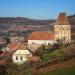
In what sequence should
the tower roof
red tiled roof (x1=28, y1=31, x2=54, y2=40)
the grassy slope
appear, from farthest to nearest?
red tiled roof (x1=28, y1=31, x2=54, y2=40) < the tower roof < the grassy slope

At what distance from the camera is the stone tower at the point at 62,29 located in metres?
52.4

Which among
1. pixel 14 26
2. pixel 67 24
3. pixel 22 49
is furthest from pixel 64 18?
pixel 14 26

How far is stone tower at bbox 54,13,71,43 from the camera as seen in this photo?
172 feet

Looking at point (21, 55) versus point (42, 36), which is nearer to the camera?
point (21, 55)

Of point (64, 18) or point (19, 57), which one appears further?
point (64, 18)

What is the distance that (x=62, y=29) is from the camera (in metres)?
53.2

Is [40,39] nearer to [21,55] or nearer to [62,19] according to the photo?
[62,19]

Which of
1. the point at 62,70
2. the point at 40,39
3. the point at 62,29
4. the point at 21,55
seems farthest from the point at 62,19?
the point at 62,70

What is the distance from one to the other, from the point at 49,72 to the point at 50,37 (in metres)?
29.1

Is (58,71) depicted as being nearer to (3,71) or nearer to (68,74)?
(68,74)

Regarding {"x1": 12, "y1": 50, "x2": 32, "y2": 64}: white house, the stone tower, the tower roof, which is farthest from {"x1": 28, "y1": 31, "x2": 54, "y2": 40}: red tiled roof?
{"x1": 12, "y1": 50, "x2": 32, "y2": 64}: white house

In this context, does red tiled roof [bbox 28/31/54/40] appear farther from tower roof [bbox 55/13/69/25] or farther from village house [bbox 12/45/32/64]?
village house [bbox 12/45/32/64]

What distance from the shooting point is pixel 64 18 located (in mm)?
52406

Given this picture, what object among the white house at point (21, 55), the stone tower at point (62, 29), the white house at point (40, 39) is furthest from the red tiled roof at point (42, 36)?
the white house at point (21, 55)
